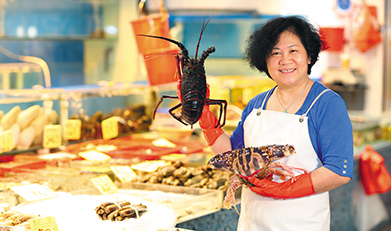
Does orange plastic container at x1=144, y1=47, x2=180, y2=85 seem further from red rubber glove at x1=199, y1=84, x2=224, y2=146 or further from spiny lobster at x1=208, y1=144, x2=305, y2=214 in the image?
spiny lobster at x1=208, y1=144, x2=305, y2=214

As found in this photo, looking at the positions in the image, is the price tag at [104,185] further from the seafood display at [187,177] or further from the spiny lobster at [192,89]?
the spiny lobster at [192,89]

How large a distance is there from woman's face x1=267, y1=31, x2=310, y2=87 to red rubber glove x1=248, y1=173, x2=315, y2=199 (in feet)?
1.46

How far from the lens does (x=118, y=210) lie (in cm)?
216

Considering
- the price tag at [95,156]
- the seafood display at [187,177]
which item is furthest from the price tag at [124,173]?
the price tag at [95,156]

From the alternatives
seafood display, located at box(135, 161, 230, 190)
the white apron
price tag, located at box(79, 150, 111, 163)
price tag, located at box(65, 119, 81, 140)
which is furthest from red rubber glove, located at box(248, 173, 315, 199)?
price tag, located at box(65, 119, 81, 140)

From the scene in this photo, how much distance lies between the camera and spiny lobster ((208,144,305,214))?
6.17 ft

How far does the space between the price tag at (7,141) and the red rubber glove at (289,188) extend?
1895 mm

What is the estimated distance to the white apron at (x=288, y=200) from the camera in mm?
2047

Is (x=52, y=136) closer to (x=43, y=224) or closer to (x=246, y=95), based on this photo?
(x=43, y=224)

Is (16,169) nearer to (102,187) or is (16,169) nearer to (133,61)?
(102,187)

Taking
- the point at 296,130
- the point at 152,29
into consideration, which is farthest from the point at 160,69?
→ the point at 296,130

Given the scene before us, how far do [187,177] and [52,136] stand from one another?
1.11m

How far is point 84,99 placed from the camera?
377 cm

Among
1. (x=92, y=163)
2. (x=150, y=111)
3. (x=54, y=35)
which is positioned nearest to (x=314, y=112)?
(x=92, y=163)
